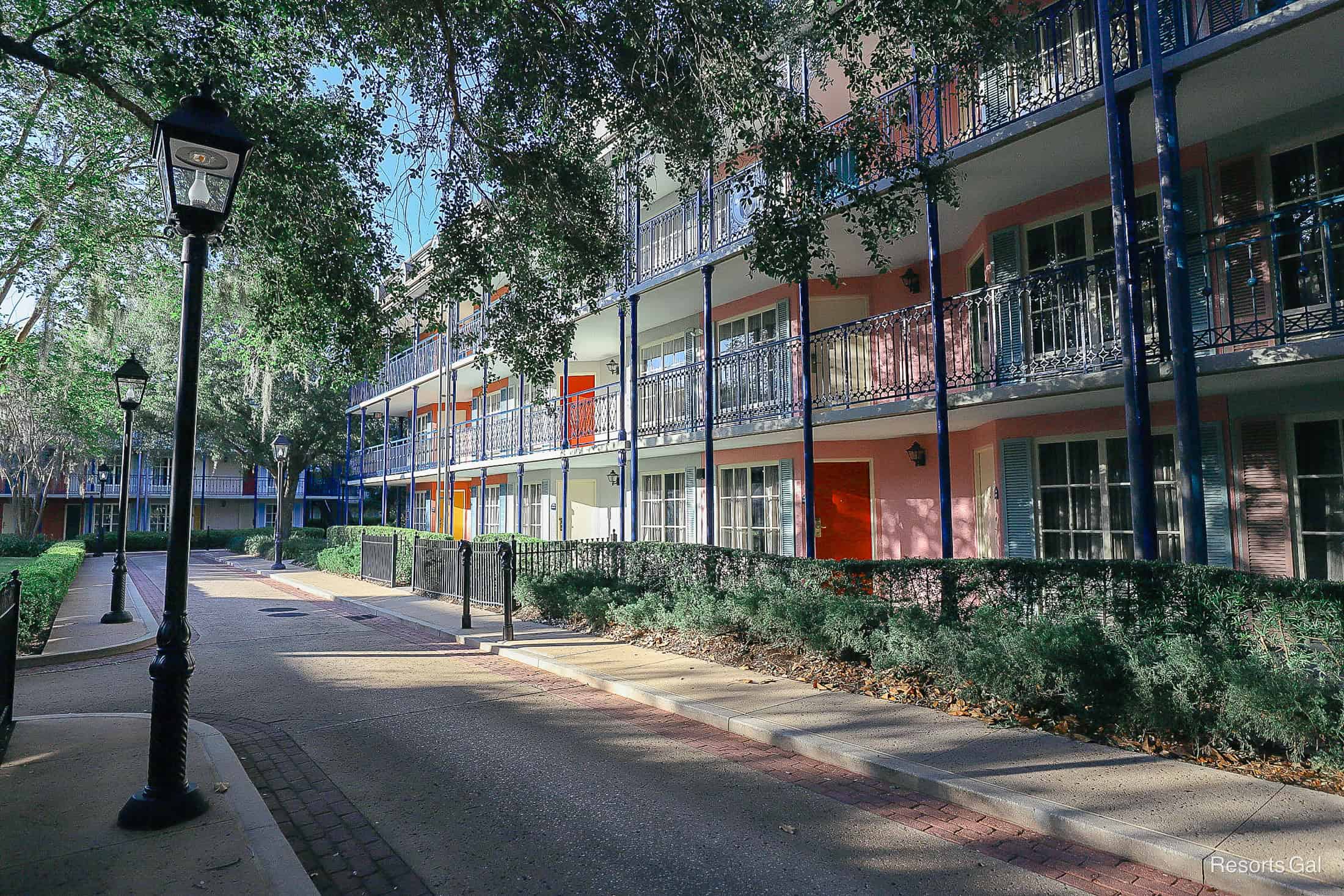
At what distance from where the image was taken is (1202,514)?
690cm

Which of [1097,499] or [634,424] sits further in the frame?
[634,424]

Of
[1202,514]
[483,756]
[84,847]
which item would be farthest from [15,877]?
[1202,514]

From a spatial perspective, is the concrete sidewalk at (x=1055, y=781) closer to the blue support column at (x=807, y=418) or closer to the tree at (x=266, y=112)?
the blue support column at (x=807, y=418)

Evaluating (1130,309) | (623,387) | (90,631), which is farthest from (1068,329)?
(90,631)

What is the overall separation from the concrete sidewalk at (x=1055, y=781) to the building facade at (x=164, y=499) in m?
44.9

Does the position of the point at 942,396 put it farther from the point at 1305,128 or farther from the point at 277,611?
the point at 277,611

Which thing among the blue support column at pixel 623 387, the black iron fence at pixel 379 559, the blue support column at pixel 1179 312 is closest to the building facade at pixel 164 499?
the black iron fence at pixel 379 559

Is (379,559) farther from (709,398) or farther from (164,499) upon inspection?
(164,499)

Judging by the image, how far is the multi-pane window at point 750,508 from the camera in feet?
50.3

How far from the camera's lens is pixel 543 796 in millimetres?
4934

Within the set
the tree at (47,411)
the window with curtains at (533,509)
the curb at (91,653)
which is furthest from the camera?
the window with curtains at (533,509)

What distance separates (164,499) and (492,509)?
36.3m

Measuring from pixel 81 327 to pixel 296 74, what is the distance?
49.3ft

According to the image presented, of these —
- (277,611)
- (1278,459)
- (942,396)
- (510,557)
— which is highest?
(942,396)
